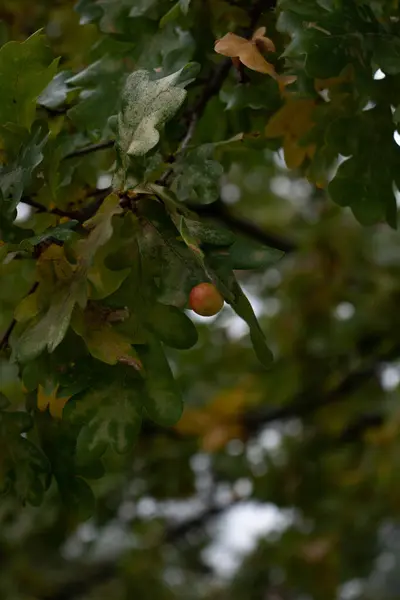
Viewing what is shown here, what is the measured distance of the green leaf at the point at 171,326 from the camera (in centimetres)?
92

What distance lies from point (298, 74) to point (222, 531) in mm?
3309

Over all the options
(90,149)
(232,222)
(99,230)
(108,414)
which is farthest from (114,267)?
(232,222)

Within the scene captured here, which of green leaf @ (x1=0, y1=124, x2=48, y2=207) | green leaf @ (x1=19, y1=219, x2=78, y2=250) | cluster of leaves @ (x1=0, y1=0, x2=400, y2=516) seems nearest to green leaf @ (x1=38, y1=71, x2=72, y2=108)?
cluster of leaves @ (x1=0, y1=0, x2=400, y2=516)

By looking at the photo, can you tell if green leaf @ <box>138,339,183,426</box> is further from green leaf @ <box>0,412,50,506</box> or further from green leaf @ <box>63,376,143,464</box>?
green leaf @ <box>0,412,50,506</box>

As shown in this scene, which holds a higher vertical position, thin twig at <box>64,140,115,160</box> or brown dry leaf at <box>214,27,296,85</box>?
brown dry leaf at <box>214,27,296,85</box>

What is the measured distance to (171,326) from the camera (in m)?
0.93

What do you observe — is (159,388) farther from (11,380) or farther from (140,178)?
(11,380)

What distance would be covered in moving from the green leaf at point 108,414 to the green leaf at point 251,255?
0.16 m

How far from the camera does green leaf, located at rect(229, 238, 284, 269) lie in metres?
0.91

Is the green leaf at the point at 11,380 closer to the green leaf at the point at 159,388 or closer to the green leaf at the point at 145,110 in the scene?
the green leaf at the point at 159,388

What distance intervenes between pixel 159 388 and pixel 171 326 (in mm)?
69

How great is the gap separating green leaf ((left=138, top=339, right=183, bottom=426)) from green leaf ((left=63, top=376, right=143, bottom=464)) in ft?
0.06

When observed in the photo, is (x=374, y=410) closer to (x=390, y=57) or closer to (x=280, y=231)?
(x=280, y=231)

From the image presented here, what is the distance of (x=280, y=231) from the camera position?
3.24 metres
